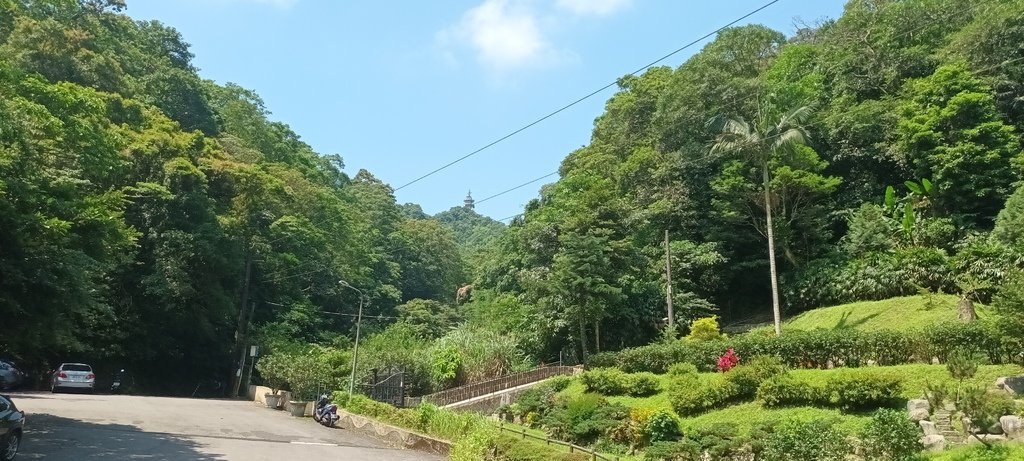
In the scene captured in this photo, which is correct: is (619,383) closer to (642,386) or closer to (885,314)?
(642,386)

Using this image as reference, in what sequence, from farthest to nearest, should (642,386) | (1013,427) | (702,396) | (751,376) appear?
(642,386) < (702,396) < (751,376) < (1013,427)

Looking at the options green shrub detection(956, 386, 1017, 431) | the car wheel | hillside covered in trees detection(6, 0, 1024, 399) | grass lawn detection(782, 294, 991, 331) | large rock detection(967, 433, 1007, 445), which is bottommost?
the car wheel

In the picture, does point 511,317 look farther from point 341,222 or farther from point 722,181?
point 341,222

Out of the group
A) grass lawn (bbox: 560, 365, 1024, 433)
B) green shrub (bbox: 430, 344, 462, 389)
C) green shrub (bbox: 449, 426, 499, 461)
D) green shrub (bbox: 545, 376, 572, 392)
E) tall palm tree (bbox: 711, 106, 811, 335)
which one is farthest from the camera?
green shrub (bbox: 430, 344, 462, 389)

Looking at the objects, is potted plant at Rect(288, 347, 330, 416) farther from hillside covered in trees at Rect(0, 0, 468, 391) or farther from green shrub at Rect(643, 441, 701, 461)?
green shrub at Rect(643, 441, 701, 461)

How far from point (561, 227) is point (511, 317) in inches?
275

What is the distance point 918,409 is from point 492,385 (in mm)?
18299

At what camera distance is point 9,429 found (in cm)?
1049

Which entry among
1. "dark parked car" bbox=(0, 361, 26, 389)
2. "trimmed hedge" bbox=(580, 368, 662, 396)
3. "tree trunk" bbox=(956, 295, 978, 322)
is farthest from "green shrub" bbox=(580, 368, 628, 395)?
"dark parked car" bbox=(0, 361, 26, 389)

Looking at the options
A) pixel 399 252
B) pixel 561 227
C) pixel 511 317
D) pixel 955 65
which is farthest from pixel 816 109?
pixel 399 252

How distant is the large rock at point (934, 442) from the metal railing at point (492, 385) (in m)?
18.2

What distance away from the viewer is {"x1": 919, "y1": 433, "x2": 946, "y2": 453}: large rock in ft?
35.1

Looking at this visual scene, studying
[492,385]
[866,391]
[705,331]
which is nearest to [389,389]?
[492,385]

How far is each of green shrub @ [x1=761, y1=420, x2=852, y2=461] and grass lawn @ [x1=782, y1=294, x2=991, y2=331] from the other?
14.5 meters
